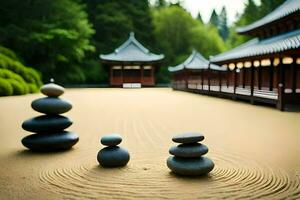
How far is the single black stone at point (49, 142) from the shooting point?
676cm

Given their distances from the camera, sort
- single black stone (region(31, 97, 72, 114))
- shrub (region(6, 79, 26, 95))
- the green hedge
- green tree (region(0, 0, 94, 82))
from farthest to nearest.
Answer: green tree (region(0, 0, 94, 82)), shrub (region(6, 79, 26, 95)), the green hedge, single black stone (region(31, 97, 72, 114))

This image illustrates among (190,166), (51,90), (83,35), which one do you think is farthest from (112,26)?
(190,166)

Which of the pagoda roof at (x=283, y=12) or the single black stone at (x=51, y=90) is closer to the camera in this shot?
the single black stone at (x=51, y=90)

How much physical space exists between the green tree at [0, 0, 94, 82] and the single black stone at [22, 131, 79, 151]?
92.7ft

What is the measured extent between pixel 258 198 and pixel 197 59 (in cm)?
3458

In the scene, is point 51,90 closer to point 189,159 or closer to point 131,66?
point 189,159

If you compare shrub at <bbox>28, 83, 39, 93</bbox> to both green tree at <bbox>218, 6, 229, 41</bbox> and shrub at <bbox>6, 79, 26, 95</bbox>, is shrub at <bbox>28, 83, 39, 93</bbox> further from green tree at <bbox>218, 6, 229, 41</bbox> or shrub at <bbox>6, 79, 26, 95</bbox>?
green tree at <bbox>218, 6, 229, 41</bbox>

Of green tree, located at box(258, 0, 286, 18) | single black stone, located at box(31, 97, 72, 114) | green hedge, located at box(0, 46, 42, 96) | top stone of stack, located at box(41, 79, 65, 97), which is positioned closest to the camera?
single black stone, located at box(31, 97, 72, 114)

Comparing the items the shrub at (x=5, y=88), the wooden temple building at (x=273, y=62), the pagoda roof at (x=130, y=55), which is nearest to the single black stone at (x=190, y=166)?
the wooden temple building at (x=273, y=62)

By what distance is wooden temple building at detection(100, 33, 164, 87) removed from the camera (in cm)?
4141

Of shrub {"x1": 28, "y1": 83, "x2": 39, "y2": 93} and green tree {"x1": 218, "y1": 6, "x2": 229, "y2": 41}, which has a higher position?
green tree {"x1": 218, "y1": 6, "x2": 229, "y2": 41}

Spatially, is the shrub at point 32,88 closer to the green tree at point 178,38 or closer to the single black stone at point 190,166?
the green tree at point 178,38

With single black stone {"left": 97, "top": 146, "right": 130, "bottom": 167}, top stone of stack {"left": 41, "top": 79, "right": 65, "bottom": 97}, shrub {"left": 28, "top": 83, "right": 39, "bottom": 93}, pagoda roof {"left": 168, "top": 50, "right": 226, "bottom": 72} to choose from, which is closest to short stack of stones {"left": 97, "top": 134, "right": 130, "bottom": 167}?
single black stone {"left": 97, "top": 146, "right": 130, "bottom": 167}

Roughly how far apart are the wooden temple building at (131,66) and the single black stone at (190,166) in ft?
118
